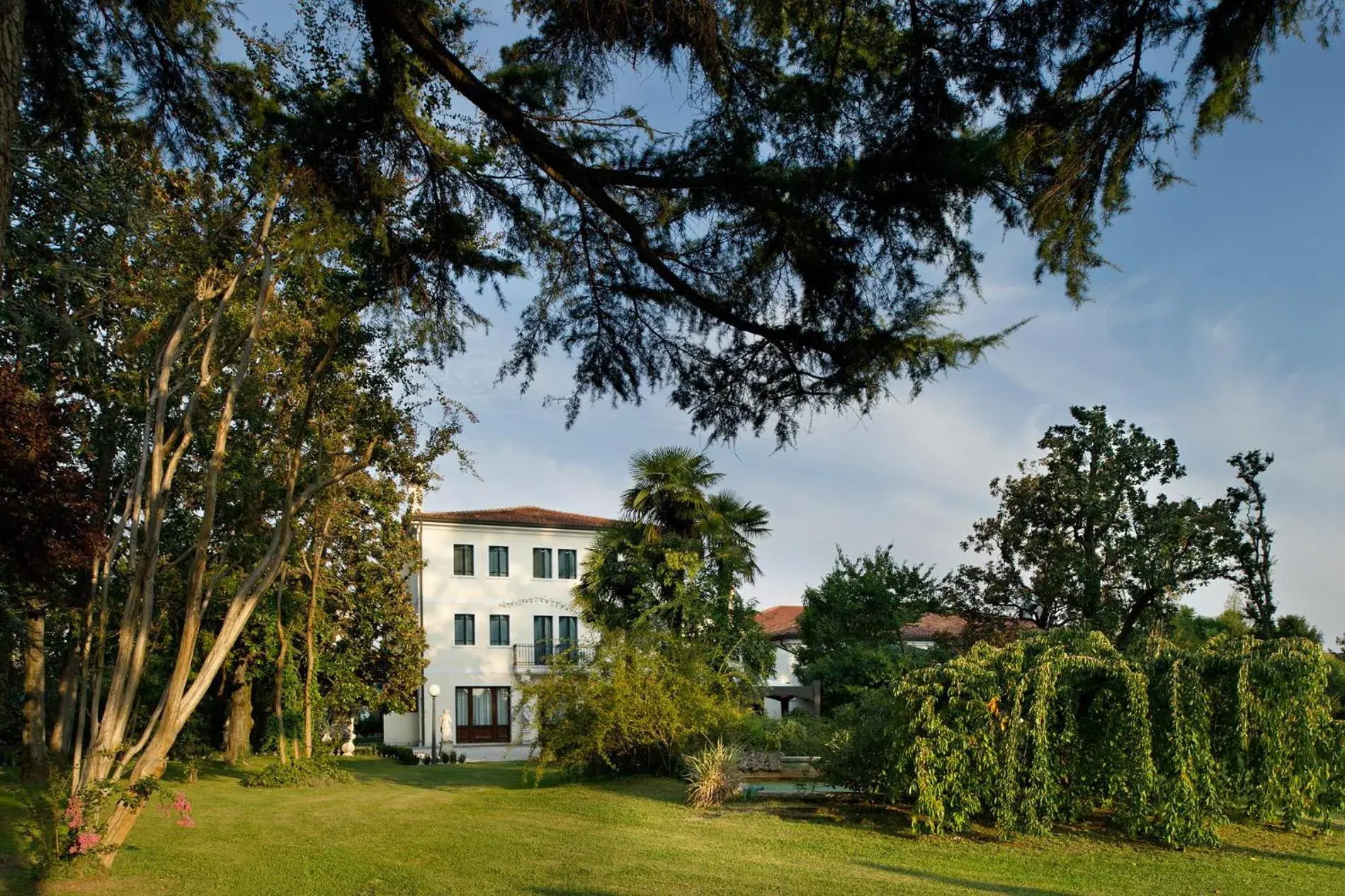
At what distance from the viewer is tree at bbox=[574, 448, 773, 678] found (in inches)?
953

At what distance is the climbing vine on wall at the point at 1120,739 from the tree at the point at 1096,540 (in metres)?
8.28

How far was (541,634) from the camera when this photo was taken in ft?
136

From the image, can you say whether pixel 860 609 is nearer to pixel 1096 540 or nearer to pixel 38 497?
pixel 1096 540

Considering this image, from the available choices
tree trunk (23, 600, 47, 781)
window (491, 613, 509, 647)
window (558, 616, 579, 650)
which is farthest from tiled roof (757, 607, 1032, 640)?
tree trunk (23, 600, 47, 781)

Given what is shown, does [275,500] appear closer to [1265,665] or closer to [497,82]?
[497,82]

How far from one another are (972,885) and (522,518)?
34.1 m

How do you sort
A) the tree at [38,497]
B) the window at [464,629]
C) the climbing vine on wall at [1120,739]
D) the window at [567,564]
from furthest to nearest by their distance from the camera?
the window at [567,564] < the window at [464,629] < the climbing vine on wall at [1120,739] < the tree at [38,497]

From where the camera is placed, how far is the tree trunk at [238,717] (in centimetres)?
2583

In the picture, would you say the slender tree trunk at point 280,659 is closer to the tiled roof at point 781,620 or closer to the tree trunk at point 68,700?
the tree trunk at point 68,700

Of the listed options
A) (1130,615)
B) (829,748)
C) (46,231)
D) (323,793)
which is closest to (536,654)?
(323,793)

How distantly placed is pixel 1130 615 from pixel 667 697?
→ 10446 millimetres

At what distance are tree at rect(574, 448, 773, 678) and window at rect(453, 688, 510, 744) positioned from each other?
16.3 meters

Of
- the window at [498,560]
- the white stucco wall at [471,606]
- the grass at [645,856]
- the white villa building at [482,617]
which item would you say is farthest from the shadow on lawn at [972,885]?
the window at [498,560]

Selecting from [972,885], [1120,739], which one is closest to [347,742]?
[1120,739]
